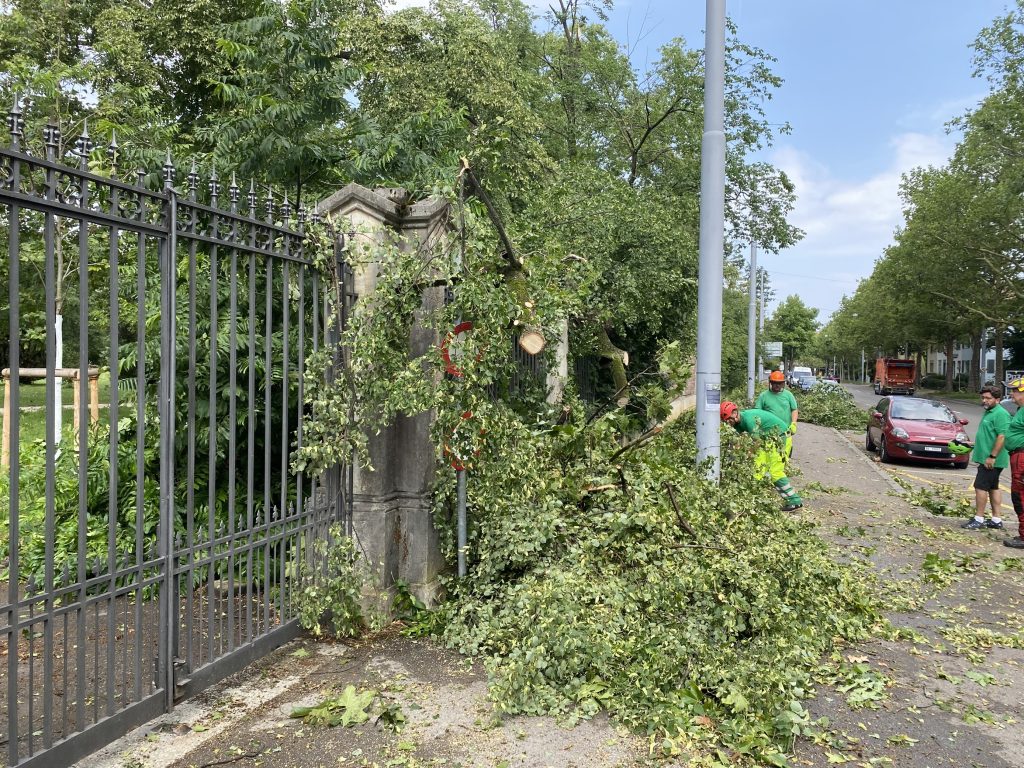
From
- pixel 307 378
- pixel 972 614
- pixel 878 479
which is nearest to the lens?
pixel 307 378

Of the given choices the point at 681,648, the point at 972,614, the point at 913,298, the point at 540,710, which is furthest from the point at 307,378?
the point at 913,298

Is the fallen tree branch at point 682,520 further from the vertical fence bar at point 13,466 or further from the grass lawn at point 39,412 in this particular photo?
the grass lawn at point 39,412

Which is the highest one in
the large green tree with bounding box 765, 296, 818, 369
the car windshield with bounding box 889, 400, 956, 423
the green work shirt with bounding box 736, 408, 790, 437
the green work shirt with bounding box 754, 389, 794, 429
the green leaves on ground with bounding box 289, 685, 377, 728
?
the large green tree with bounding box 765, 296, 818, 369

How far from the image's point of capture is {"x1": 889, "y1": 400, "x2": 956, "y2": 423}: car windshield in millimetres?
15867

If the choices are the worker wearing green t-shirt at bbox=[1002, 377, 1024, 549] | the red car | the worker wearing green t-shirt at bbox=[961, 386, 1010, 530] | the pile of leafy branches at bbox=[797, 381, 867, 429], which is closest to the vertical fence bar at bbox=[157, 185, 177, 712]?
the worker wearing green t-shirt at bbox=[1002, 377, 1024, 549]

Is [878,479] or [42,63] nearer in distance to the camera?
[878,479]

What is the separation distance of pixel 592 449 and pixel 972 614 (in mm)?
3245

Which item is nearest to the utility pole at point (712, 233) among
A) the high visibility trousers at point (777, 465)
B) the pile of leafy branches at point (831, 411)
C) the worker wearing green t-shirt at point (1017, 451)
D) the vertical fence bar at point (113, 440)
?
the high visibility trousers at point (777, 465)

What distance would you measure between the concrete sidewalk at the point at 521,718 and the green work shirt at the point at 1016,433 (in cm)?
351

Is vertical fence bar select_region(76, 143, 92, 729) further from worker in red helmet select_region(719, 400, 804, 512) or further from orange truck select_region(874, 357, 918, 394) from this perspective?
orange truck select_region(874, 357, 918, 394)

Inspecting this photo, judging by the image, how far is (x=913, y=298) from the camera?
4394cm

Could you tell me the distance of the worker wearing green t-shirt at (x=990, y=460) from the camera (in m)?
8.78

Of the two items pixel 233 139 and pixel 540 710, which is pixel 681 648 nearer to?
pixel 540 710

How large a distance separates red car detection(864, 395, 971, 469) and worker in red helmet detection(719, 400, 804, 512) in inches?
290
